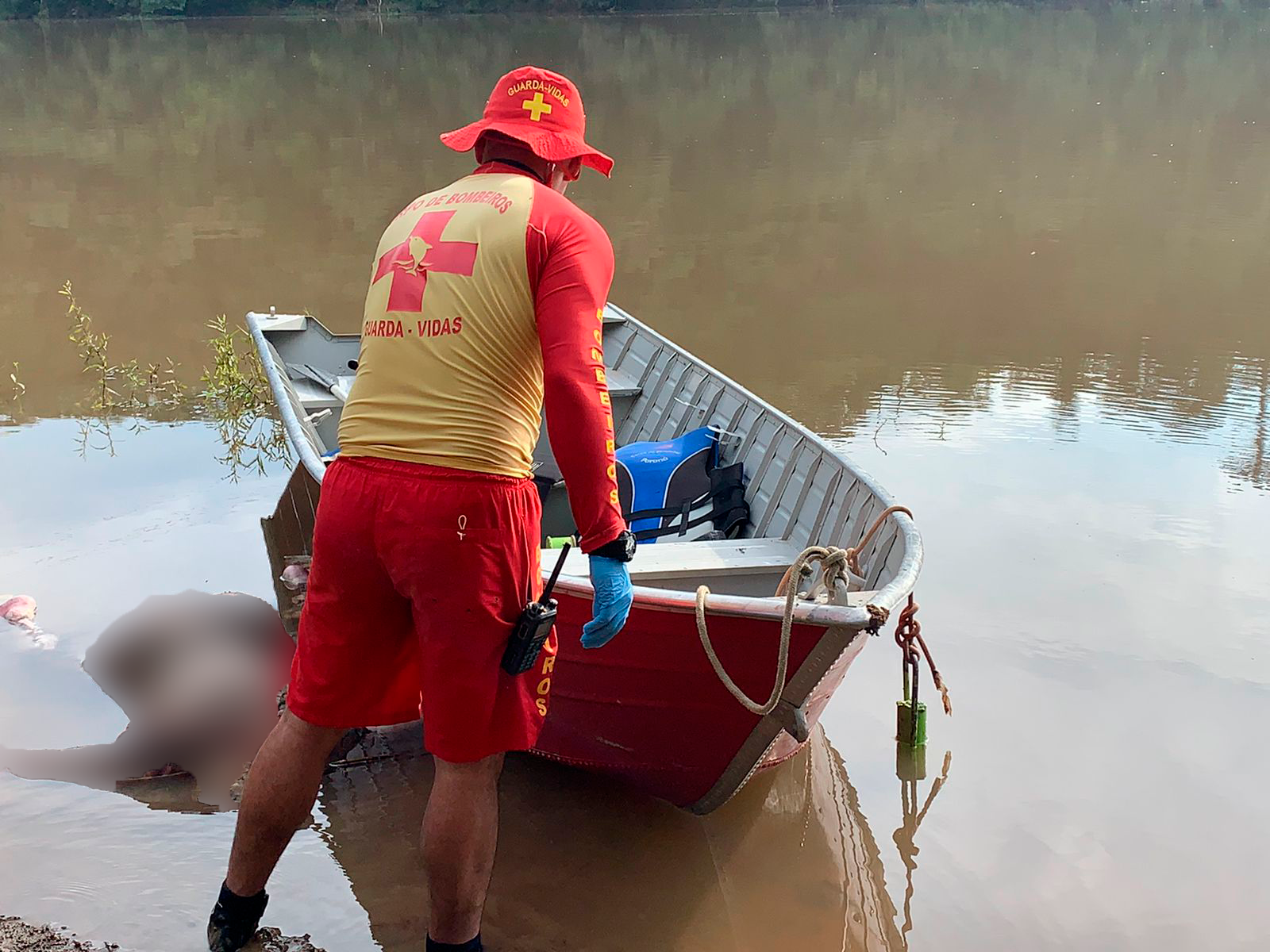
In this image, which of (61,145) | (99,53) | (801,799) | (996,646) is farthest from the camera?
(99,53)

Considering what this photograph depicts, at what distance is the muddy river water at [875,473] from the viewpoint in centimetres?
351

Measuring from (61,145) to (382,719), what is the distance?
1739 centimetres

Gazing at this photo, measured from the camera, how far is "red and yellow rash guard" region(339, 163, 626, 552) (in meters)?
2.52

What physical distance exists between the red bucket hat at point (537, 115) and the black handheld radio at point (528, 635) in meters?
0.98

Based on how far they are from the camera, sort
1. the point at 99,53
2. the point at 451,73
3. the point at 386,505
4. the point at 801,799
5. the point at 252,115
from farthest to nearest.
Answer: the point at 99,53 < the point at 451,73 < the point at 252,115 < the point at 801,799 < the point at 386,505

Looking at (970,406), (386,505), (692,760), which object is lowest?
(970,406)

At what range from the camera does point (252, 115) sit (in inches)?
827

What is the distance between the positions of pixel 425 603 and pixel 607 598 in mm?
398

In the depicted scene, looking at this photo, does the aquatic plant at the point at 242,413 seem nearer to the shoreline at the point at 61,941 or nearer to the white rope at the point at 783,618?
the shoreline at the point at 61,941

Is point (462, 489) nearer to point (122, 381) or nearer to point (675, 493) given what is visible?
point (675, 493)

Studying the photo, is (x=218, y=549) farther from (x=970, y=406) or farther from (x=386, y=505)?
(x=970, y=406)

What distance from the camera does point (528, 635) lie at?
8.54 feet

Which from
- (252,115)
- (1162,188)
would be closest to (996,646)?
(1162,188)

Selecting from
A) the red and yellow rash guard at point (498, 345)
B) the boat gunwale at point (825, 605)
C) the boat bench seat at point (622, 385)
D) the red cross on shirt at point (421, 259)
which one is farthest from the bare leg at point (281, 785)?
the boat bench seat at point (622, 385)
